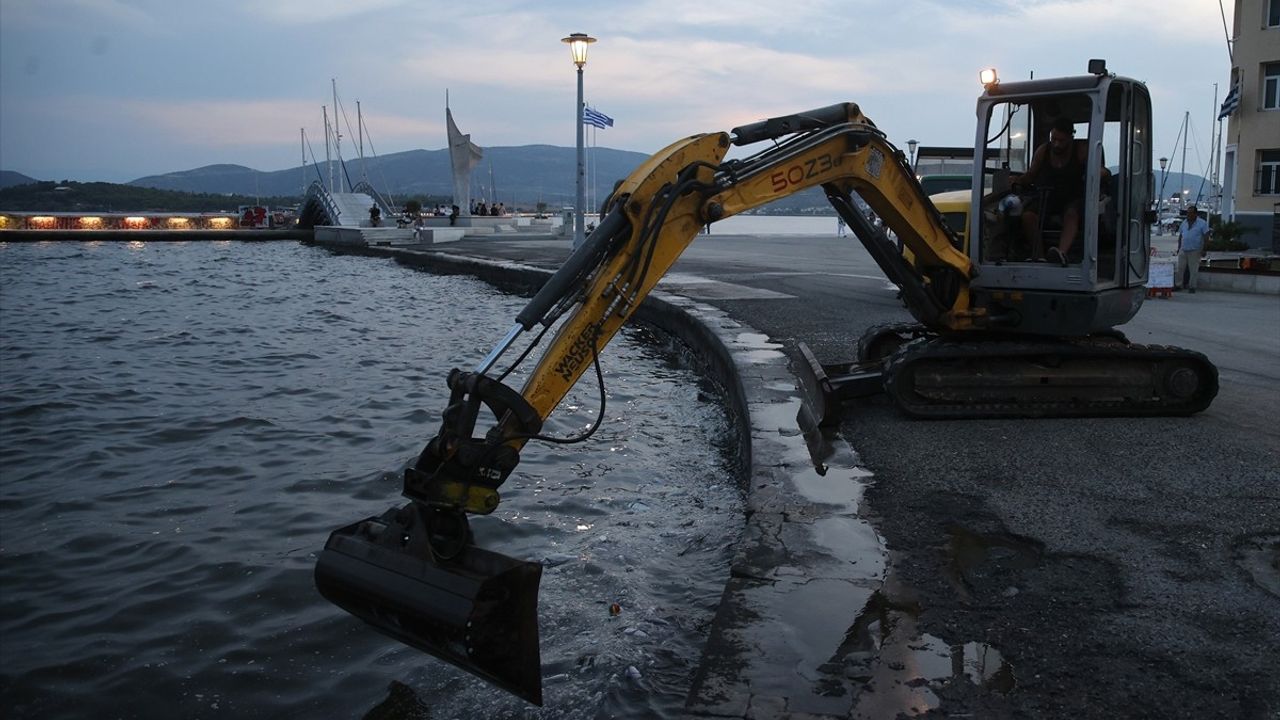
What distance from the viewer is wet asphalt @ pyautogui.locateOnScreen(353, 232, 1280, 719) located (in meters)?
3.47

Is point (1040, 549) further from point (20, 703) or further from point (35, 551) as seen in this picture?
point (35, 551)

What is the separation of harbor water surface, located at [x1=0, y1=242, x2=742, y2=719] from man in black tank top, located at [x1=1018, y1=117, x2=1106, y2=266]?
3.03 meters

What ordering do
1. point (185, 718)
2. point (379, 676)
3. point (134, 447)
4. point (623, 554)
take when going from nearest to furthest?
point (185, 718)
point (379, 676)
point (623, 554)
point (134, 447)

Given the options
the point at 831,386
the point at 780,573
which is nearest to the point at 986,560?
the point at 780,573

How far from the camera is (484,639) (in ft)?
12.6

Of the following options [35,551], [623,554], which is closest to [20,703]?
[35,551]

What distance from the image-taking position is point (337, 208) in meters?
48.9

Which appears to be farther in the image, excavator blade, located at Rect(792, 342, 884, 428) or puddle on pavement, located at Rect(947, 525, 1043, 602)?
excavator blade, located at Rect(792, 342, 884, 428)

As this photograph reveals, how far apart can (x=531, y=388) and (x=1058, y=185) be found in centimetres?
505

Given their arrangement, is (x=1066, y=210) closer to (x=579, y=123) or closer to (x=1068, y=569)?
(x=1068, y=569)

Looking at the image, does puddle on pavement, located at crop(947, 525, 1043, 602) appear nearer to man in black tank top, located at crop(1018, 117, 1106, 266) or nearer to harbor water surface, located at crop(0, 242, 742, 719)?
harbor water surface, located at crop(0, 242, 742, 719)

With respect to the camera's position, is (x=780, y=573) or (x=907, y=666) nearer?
(x=907, y=666)

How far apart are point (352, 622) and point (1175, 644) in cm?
374

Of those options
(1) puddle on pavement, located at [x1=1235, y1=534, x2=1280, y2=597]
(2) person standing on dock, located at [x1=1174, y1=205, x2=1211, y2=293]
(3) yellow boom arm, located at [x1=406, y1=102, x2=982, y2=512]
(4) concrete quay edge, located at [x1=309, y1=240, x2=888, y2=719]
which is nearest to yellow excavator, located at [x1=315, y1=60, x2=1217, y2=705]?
(3) yellow boom arm, located at [x1=406, y1=102, x2=982, y2=512]
